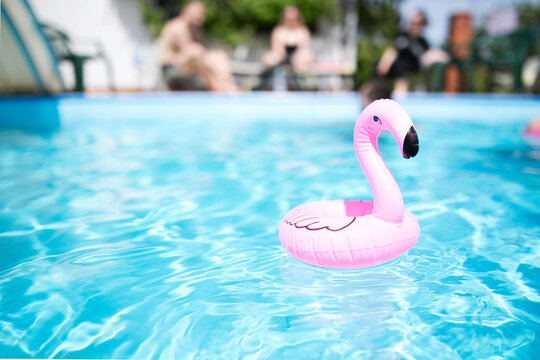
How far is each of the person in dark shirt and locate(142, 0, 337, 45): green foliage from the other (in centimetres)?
456

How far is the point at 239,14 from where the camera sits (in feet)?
36.0

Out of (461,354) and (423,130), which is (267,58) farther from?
(461,354)

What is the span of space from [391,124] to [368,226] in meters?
0.38

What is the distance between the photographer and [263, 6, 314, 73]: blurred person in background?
9.18m

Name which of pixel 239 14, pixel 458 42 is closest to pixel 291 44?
pixel 239 14

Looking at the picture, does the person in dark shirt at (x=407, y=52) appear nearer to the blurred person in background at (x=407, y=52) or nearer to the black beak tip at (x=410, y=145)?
the blurred person in background at (x=407, y=52)

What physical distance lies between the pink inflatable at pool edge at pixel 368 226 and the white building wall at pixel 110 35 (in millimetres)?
8847

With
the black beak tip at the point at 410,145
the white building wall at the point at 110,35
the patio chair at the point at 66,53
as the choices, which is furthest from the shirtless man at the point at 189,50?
the black beak tip at the point at 410,145

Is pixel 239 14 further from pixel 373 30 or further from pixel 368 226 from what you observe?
pixel 368 226

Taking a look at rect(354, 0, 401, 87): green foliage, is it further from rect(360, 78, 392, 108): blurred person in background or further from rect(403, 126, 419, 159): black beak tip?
rect(403, 126, 419, 159): black beak tip

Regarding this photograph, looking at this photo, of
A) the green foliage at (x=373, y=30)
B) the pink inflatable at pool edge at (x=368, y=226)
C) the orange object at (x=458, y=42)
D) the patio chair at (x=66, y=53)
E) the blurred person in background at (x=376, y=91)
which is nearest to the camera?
the pink inflatable at pool edge at (x=368, y=226)

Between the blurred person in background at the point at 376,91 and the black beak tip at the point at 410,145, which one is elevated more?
the black beak tip at the point at 410,145

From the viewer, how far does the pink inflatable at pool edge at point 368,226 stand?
5.04 ft

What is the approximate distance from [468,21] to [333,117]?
4.13m
